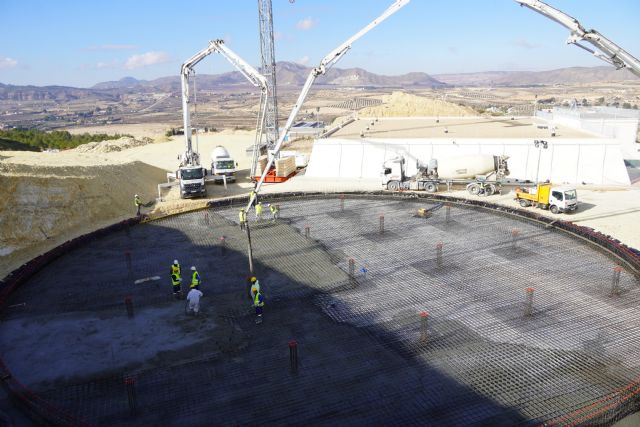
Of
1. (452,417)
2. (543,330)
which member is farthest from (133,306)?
(543,330)

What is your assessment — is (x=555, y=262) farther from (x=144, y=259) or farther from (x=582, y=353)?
(x=144, y=259)

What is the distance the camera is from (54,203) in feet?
88.2

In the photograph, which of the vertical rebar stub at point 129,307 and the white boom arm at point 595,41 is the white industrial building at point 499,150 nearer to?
the white boom arm at point 595,41

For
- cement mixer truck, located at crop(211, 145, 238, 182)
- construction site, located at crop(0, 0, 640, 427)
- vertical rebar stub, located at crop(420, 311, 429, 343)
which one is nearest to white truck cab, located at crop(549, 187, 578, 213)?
construction site, located at crop(0, 0, 640, 427)

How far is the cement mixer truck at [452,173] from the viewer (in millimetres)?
32219

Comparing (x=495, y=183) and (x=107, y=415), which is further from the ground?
(x=495, y=183)

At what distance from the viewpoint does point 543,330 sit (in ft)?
46.7

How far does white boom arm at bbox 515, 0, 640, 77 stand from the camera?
15914mm

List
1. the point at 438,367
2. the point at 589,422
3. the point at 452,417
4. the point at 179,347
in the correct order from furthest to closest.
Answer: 1. the point at 179,347
2. the point at 438,367
3. the point at 452,417
4. the point at 589,422

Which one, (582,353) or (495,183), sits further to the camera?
(495,183)

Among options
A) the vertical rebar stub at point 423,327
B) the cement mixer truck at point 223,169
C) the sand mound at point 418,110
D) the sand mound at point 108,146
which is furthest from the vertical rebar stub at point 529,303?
the sand mound at point 418,110

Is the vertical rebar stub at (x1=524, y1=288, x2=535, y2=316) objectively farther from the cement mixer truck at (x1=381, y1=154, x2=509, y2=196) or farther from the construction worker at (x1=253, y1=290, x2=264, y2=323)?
the cement mixer truck at (x1=381, y1=154, x2=509, y2=196)

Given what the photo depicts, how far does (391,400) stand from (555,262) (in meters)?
11.7

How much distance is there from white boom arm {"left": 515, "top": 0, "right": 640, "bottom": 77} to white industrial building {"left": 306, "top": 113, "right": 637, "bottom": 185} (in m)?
15.4
